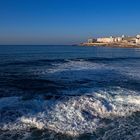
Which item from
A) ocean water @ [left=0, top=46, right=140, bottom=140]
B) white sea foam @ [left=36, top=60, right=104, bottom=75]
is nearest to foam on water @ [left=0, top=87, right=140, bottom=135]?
ocean water @ [left=0, top=46, right=140, bottom=140]

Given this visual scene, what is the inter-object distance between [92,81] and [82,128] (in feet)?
34.4

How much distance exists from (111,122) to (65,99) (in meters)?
3.55

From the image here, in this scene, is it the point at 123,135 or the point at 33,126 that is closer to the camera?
the point at 123,135

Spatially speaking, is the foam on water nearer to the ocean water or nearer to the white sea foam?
the ocean water

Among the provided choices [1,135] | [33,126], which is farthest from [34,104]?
[1,135]

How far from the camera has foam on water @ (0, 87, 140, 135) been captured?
9852 millimetres

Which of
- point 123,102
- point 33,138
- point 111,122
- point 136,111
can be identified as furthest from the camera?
point 123,102

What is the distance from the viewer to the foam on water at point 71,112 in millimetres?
9852

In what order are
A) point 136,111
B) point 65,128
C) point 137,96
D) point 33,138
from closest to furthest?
point 33,138, point 65,128, point 136,111, point 137,96

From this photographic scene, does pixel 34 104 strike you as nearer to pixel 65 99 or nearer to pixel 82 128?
pixel 65 99

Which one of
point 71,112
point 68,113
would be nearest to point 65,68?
point 71,112

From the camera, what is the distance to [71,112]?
37.6 ft

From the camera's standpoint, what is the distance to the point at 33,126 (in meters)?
9.80

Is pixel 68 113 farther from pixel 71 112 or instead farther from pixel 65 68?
pixel 65 68
